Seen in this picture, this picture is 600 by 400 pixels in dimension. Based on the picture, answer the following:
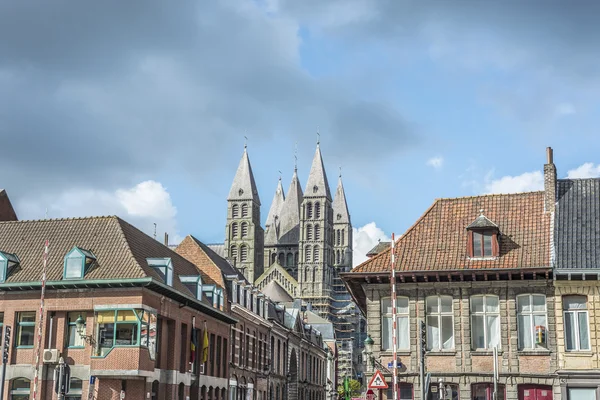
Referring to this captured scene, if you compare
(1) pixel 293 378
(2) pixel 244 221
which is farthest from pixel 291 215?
(1) pixel 293 378

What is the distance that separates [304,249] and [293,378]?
319 feet

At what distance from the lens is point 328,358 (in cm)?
11462

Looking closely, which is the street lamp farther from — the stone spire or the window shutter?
the stone spire

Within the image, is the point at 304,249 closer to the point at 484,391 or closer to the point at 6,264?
the point at 6,264

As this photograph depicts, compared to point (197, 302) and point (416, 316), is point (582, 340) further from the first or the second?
point (197, 302)

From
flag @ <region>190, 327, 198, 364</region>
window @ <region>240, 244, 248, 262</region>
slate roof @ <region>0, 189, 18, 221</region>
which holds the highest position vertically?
window @ <region>240, 244, 248, 262</region>

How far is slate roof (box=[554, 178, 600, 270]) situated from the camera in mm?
34344

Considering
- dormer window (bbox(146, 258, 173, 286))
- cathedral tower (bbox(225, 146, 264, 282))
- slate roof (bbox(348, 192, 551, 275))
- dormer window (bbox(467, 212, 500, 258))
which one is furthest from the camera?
cathedral tower (bbox(225, 146, 264, 282))

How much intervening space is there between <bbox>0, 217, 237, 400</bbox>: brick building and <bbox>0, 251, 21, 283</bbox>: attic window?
0.16 ft

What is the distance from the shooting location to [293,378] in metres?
82.4

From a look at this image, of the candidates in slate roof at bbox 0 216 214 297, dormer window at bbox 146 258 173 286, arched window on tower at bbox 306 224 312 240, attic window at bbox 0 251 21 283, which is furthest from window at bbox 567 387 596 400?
arched window on tower at bbox 306 224 312 240

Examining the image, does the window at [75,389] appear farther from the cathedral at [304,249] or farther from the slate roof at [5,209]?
the cathedral at [304,249]

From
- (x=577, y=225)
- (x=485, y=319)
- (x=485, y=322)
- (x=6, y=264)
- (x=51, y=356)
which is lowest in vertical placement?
(x=51, y=356)

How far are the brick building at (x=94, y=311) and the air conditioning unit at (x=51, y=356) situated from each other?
0.05 m
